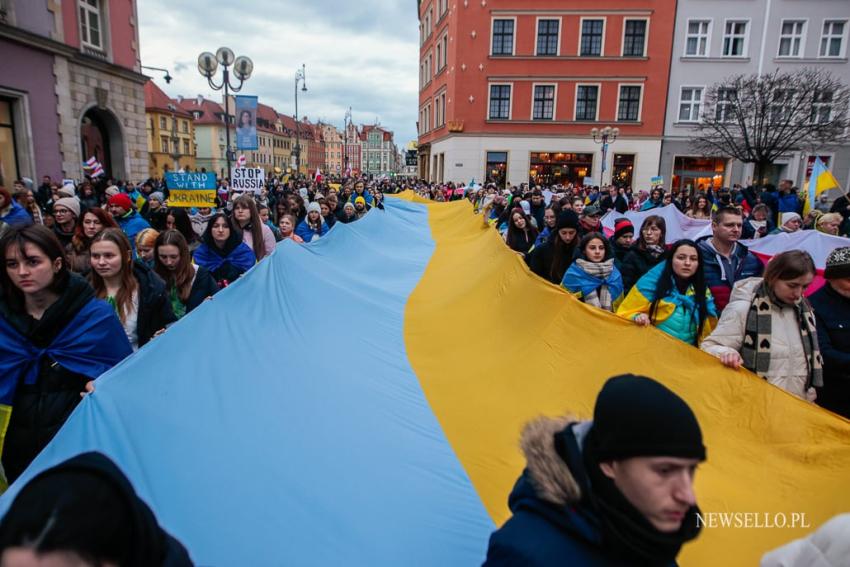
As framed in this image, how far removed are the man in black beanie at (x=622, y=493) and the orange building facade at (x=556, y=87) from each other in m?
32.4

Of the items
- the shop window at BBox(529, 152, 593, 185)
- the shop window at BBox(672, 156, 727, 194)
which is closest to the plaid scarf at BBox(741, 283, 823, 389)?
the shop window at BBox(529, 152, 593, 185)

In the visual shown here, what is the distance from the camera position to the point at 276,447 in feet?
8.66

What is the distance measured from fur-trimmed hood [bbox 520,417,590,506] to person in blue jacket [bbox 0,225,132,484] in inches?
102

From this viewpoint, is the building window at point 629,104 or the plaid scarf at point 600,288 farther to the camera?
the building window at point 629,104

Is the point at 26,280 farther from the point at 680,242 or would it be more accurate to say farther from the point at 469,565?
the point at 680,242

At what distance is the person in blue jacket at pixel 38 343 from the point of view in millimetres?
2650

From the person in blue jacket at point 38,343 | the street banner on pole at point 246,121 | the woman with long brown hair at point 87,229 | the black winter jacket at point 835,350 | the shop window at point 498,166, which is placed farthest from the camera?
the shop window at point 498,166

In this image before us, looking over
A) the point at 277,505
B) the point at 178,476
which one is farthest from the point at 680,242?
the point at 178,476

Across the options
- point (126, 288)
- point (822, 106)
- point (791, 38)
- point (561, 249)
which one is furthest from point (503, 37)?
point (126, 288)

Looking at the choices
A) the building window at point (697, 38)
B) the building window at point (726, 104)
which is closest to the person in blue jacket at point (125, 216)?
the building window at point (726, 104)

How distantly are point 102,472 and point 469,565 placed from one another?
69.6 inches

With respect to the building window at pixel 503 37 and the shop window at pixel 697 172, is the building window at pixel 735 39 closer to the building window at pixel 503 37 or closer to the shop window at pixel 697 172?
the shop window at pixel 697 172

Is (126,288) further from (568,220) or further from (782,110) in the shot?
(782,110)

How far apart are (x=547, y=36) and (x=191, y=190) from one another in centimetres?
3065
